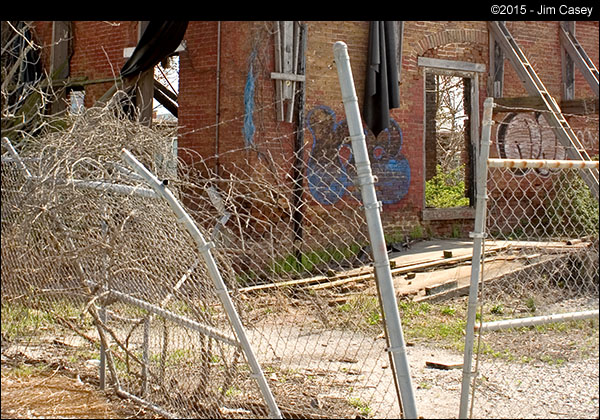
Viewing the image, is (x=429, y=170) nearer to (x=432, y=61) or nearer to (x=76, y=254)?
(x=432, y=61)

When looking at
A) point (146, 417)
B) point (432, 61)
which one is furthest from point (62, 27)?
point (146, 417)

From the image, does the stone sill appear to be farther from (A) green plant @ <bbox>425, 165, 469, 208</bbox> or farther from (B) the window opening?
(A) green plant @ <bbox>425, 165, 469, 208</bbox>

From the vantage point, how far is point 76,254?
184 inches

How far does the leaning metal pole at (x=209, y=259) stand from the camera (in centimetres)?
347

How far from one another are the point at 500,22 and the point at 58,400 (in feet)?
35.0

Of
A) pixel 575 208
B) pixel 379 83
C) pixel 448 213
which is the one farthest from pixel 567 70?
pixel 575 208

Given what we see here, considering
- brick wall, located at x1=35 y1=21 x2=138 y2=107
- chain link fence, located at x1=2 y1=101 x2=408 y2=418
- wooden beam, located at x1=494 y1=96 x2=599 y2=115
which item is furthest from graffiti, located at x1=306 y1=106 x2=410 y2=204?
chain link fence, located at x1=2 y1=101 x2=408 y2=418

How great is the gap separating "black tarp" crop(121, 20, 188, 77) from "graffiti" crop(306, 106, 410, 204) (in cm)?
246

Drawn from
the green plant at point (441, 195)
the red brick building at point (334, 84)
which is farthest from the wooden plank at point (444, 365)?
the green plant at point (441, 195)

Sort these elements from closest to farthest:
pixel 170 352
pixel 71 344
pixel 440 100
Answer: pixel 170 352 < pixel 71 344 < pixel 440 100

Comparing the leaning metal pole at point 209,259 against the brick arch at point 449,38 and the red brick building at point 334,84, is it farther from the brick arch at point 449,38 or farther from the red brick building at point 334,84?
the brick arch at point 449,38

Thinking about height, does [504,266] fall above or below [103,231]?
below

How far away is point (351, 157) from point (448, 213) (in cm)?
243

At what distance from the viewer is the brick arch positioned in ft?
40.2
